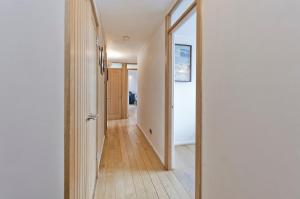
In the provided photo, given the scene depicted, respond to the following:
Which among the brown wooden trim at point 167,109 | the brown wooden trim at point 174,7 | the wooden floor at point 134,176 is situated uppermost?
the brown wooden trim at point 174,7

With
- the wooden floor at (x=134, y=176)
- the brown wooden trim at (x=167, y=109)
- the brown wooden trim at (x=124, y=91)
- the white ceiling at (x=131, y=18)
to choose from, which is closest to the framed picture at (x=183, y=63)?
the white ceiling at (x=131, y=18)

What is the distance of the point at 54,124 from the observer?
A: 2.72 ft

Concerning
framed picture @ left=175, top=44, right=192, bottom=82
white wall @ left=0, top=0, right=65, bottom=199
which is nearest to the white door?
white wall @ left=0, top=0, right=65, bottom=199

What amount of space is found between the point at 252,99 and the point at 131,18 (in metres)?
2.45

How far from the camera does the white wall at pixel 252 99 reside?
29.6 inches

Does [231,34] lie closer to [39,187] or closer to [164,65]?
[39,187]

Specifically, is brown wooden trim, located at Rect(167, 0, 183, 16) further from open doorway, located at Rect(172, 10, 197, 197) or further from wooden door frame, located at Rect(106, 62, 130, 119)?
wooden door frame, located at Rect(106, 62, 130, 119)

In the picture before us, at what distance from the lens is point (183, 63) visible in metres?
3.68

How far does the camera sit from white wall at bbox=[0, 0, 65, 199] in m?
0.72

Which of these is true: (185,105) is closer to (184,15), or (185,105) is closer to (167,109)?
(167,109)

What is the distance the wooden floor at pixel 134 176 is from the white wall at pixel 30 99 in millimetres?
1366

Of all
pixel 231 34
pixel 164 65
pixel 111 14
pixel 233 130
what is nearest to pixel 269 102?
pixel 233 130

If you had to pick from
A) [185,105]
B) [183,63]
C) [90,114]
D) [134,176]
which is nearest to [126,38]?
[183,63]

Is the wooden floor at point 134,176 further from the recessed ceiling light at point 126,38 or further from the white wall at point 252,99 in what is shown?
the recessed ceiling light at point 126,38
